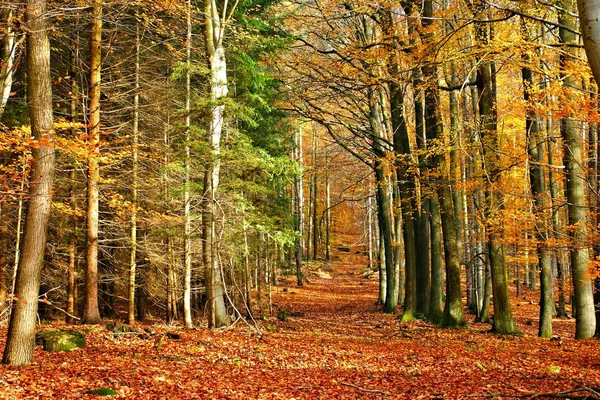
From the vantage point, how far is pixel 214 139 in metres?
12.5

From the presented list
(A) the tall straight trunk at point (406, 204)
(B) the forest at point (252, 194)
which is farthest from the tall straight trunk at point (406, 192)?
(B) the forest at point (252, 194)

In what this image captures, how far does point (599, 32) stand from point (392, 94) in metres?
14.7

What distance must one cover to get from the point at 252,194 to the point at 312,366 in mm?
10537

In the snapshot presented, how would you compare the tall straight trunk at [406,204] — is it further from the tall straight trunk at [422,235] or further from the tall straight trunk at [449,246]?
the tall straight trunk at [449,246]

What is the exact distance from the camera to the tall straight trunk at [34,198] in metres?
7.05

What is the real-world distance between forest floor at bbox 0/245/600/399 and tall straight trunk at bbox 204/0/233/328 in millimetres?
842

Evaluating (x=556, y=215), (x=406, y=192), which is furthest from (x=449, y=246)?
(x=556, y=215)

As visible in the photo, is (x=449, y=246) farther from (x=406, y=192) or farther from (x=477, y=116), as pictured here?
(x=477, y=116)

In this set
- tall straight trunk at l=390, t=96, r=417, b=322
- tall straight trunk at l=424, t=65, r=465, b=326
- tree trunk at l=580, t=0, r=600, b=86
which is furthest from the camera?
tall straight trunk at l=390, t=96, r=417, b=322

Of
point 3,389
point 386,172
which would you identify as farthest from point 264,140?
point 3,389

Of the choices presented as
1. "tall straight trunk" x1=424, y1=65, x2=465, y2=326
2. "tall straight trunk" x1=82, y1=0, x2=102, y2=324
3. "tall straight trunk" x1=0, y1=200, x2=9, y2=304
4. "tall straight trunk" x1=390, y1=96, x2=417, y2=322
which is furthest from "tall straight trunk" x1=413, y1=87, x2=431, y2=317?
"tall straight trunk" x1=0, y1=200, x2=9, y2=304

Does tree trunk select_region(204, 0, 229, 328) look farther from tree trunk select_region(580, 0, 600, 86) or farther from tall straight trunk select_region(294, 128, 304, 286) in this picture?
tall straight trunk select_region(294, 128, 304, 286)

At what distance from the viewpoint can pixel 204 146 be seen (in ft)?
39.4

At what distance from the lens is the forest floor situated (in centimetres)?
682
